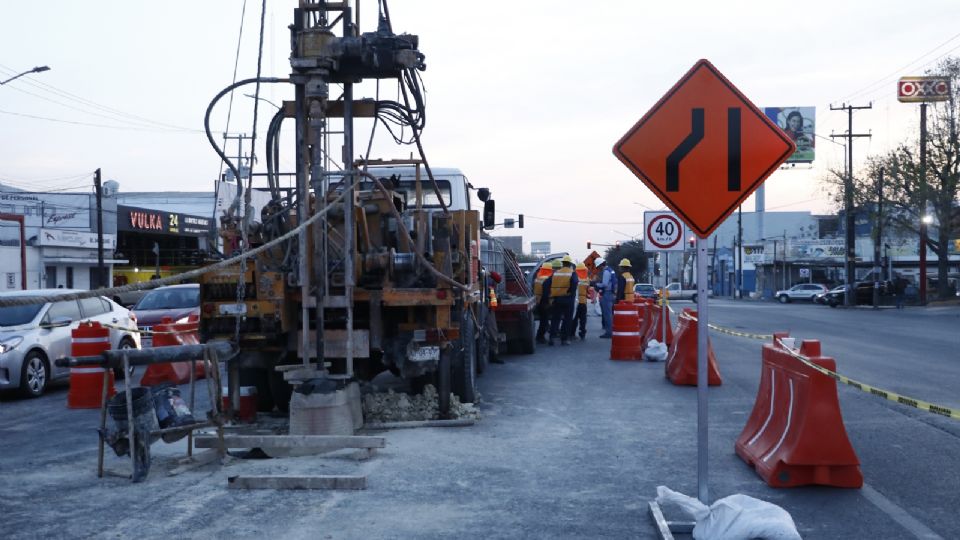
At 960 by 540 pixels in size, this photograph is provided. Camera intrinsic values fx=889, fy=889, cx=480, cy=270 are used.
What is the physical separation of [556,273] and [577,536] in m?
13.7

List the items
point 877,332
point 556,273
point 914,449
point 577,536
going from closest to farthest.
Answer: point 577,536 < point 914,449 < point 556,273 < point 877,332

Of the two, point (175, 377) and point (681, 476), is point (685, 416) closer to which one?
point (681, 476)

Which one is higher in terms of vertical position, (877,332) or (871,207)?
(871,207)

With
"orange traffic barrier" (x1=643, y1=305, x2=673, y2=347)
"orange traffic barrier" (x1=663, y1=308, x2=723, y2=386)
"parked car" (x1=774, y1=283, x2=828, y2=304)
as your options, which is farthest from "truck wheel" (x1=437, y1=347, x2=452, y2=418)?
"parked car" (x1=774, y1=283, x2=828, y2=304)

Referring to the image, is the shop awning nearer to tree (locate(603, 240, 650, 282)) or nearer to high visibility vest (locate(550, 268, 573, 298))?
high visibility vest (locate(550, 268, 573, 298))

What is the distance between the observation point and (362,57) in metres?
8.47

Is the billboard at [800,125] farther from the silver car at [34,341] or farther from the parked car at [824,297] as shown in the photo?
the silver car at [34,341]

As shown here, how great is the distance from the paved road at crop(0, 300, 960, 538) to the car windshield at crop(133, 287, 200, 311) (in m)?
6.04

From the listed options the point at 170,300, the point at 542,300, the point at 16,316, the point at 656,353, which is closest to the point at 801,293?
the point at 542,300

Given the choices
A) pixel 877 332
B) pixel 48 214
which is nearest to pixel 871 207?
pixel 877 332

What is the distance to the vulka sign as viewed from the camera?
47.8 m

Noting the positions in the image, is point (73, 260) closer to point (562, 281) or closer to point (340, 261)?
point (562, 281)

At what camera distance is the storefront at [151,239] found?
1861 inches

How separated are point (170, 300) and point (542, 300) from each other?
7735 mm
